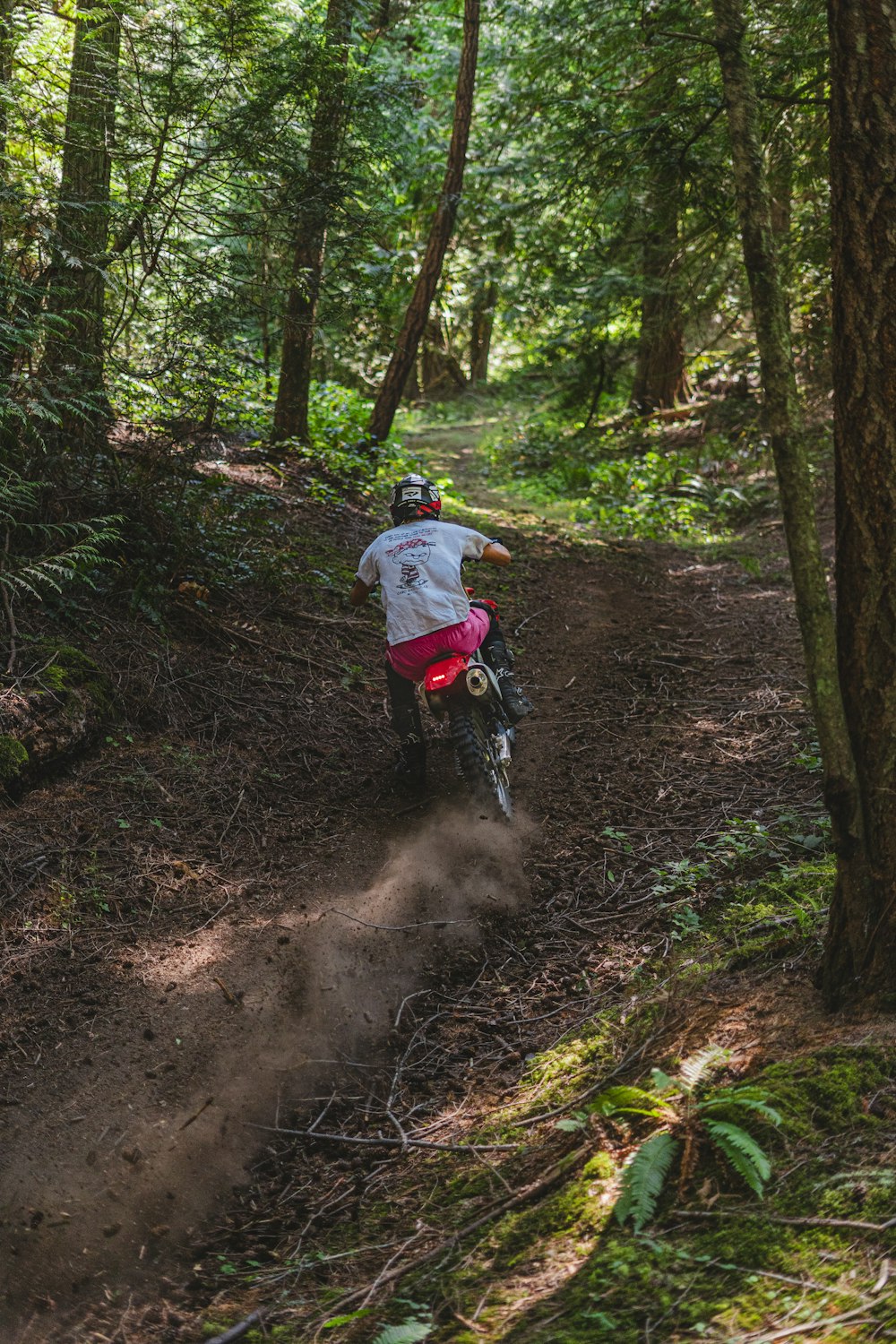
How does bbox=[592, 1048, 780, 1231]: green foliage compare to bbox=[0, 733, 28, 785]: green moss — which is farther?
bbox=[0, 733, 28, 785]: green moss

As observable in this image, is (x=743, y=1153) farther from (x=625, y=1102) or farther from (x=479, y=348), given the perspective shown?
(x=479, y=348)

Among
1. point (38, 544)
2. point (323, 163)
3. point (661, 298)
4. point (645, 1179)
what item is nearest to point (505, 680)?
point (38, 544)

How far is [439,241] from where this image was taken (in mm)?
14656

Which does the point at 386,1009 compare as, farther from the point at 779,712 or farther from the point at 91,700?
the point at 779,712

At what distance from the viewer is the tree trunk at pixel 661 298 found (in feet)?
27.1

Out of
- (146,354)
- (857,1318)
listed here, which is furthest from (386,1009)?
(146,354)

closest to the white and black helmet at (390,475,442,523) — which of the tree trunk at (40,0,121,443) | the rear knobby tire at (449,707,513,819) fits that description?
the rear knobby tire at (449,707,513,819)

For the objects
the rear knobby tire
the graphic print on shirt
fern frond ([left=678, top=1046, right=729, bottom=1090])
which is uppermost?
the graphic print on shirt

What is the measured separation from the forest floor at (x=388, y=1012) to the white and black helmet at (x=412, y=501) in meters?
1.78

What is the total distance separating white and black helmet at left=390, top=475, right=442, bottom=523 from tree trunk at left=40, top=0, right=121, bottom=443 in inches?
92.8

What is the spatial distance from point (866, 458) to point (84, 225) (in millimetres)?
6670

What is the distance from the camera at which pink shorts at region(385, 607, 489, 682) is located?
21.2 feet

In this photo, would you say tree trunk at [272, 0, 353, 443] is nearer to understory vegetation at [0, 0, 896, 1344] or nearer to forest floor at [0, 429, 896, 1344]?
understory vegetation at [0, 0, 896, 1344]

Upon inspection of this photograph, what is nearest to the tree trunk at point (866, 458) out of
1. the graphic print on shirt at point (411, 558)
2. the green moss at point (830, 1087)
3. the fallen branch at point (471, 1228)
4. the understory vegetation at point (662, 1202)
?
the green moss at point (830, 1087)
